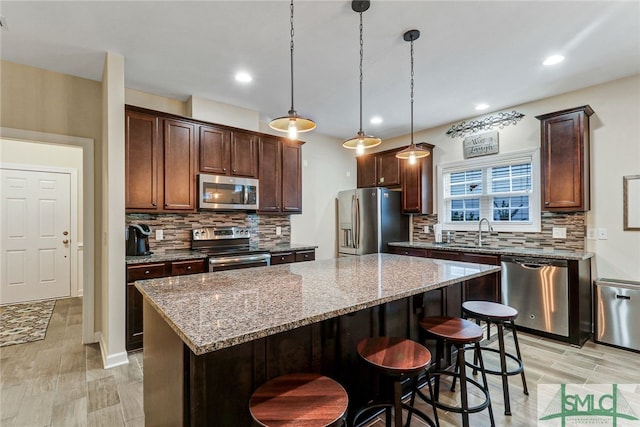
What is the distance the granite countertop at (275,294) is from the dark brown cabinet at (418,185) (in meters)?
2.44

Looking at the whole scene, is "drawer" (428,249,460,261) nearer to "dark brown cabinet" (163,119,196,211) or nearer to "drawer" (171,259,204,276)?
"drawer" (171,259,204,276)

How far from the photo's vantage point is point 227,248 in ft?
12.7

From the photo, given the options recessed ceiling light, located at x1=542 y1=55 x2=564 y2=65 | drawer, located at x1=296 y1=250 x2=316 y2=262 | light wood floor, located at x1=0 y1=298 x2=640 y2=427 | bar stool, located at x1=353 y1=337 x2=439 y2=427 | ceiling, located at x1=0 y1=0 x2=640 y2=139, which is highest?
ceiling, located at x1=0 y1=0 x2=640 y2=139

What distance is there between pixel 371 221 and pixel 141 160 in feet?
10.4

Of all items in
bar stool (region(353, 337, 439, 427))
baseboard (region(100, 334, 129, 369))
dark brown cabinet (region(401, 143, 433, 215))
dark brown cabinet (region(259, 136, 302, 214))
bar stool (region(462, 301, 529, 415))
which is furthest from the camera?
dark brown cabinet (region(401, 143, 433, 215))

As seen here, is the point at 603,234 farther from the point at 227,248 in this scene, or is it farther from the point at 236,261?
the point at 227,248

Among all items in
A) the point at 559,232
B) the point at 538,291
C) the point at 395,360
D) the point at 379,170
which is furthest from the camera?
the point at 379,170

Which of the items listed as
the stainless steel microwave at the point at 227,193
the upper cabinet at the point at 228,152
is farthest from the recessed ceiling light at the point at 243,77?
the stainless steel microwave at the point at 227,193

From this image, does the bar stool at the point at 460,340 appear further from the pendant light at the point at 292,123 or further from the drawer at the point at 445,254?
the drawer at the point at 445,254

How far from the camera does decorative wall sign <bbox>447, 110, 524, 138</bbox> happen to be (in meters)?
3.98

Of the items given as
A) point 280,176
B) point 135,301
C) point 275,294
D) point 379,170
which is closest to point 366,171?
point 379,170

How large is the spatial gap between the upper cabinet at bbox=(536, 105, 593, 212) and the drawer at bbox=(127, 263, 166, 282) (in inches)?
168

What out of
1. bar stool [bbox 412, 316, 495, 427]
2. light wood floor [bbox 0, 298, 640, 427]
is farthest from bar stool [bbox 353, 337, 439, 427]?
light wood floor [bbox 0, 298, 640, 427]

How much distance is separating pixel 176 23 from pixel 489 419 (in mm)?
3516
